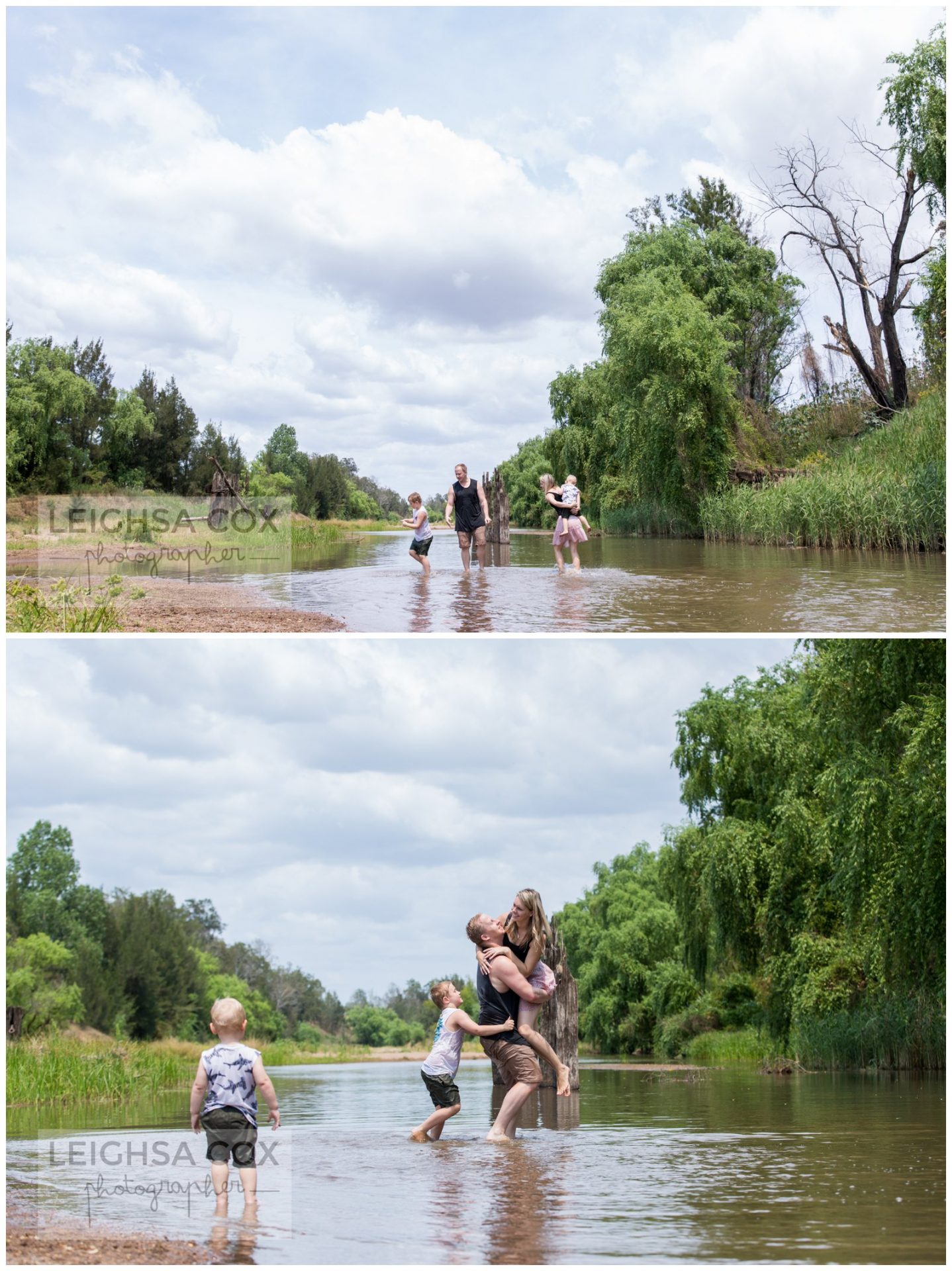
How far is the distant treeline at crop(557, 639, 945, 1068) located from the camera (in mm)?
14211

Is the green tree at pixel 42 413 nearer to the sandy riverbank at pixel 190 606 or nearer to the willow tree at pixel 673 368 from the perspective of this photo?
the willow tree at pixel 673 368

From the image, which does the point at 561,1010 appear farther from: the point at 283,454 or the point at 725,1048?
the point at 283,454

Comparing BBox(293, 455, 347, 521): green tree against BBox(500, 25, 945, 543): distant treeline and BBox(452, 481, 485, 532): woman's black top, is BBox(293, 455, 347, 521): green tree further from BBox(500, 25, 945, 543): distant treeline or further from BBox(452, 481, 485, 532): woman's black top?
BBox(452, 481, 485, 532): woman's black top

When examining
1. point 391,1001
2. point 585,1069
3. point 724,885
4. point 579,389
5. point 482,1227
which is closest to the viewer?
point 482,1227

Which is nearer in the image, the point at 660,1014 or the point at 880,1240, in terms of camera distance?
the point at 880,1240

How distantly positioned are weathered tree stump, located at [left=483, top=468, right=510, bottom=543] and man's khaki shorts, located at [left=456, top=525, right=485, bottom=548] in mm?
4248

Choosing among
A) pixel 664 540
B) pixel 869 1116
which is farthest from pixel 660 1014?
pixel 869 1116

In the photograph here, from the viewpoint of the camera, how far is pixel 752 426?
45.8 m

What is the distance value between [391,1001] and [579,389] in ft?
314

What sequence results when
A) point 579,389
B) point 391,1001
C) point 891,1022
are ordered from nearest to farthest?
point 891,1022 → point 579,389 → point 391,1001

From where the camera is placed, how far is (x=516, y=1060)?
9141 mm

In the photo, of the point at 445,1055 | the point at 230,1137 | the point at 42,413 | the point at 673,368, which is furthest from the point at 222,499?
the point at 230,1137

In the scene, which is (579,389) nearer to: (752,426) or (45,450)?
(752,426)

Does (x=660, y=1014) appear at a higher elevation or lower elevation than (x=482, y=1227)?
lower
